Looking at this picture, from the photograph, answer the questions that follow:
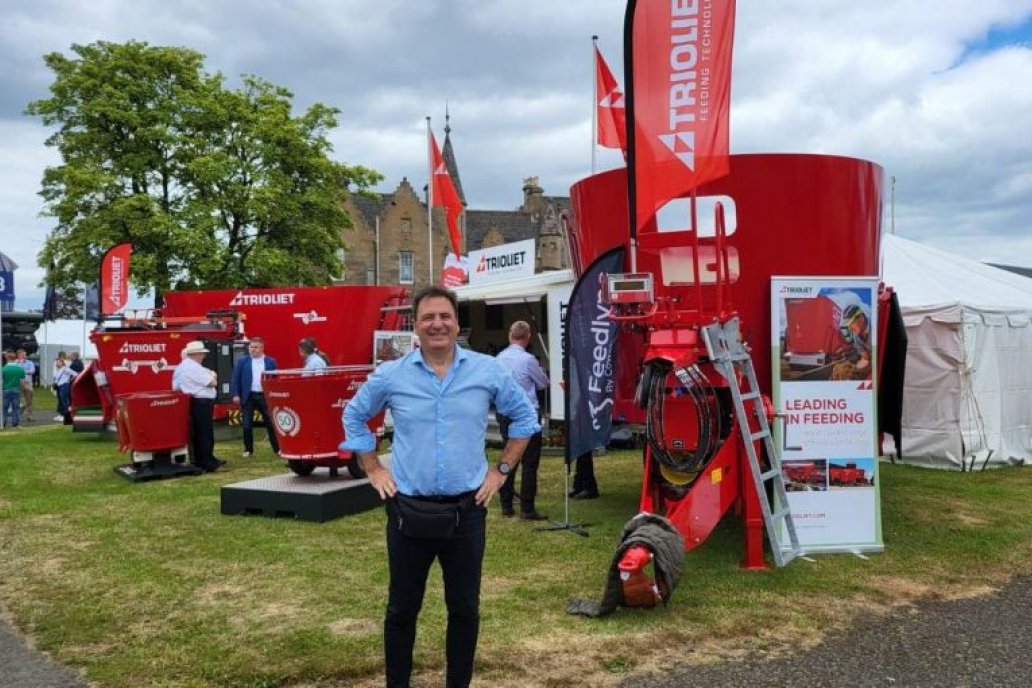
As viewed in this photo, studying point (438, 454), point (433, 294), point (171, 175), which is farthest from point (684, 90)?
point (171, 175)

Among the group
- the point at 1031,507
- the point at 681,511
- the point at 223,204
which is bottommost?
the point at 1031,507

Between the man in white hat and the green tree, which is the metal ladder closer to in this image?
the man in white hat

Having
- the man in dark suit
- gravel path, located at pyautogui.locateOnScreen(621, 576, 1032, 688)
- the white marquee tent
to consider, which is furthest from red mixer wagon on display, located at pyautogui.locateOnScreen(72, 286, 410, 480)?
the white marquee tent

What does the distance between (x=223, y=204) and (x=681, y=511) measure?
22.4m

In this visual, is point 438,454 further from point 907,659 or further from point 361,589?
point 907,659

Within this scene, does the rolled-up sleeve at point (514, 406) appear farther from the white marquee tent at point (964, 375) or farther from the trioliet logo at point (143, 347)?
the trioliet logo at point (143, 347)

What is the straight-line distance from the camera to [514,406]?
11.2 feet

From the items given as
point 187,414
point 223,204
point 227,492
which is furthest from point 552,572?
point 223,204

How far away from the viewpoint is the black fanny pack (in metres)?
3.17

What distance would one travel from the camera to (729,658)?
4258 millimetres

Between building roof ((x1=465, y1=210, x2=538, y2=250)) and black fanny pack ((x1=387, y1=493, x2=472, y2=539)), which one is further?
building roof ((x1=465, y1=210, x2=538, y2=250))

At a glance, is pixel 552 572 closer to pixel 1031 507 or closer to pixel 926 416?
pixel 1031 507

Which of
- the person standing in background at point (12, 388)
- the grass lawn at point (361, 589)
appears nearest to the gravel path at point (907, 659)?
the grass lawn at point (361, 589)

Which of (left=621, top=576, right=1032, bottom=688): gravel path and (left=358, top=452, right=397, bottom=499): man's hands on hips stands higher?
(left=358, top=452, right=397, bottom=499): man's hands on hips
